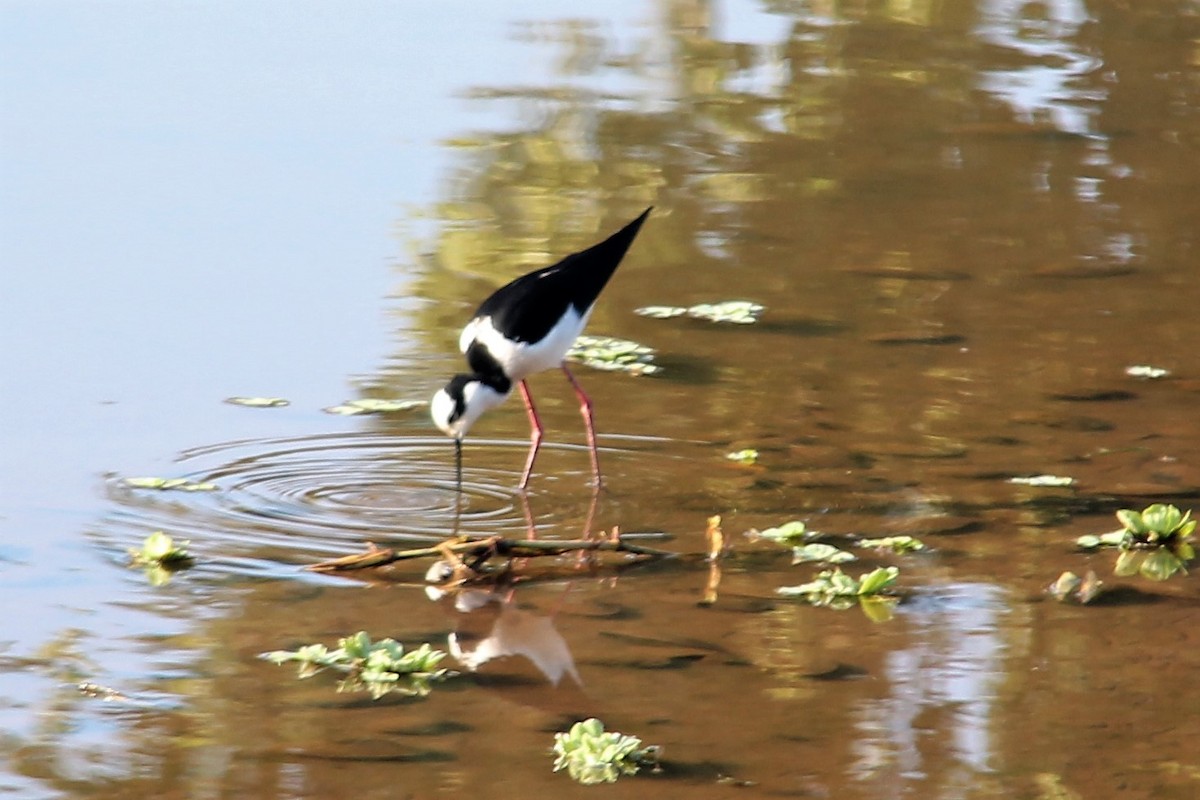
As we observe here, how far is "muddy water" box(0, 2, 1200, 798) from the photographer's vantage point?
493 centimetres

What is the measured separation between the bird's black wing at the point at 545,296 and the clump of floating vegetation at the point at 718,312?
94 centimetres

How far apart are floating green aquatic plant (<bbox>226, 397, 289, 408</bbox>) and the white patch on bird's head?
75 centimetres

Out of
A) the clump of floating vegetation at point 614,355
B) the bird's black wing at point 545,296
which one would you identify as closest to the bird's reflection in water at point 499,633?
the bird's black wing at point 545,296

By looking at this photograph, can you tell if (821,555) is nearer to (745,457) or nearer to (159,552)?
(745,457)

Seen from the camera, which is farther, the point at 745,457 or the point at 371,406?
the point at 371,406

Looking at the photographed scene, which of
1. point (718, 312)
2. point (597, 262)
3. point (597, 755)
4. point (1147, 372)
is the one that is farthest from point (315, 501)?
point (1147, 372)

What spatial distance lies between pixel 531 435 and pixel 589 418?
14.5 inches

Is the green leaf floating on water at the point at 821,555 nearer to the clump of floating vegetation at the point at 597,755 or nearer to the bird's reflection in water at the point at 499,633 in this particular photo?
the bird's reflection in water at the point at 499,633

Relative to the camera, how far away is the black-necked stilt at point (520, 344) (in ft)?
23.2

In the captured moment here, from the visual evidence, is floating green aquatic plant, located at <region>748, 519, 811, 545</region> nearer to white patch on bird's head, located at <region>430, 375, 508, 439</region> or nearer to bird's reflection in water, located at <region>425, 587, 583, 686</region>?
bird's reflection in water, located at <region>425, 587, 583, 686</region>

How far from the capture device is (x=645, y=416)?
Result: 7.67 m

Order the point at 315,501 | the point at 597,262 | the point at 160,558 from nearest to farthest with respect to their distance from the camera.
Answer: the point at 160,558
the point at 315,501
the point at 597,262

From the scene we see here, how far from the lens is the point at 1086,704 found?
513cm

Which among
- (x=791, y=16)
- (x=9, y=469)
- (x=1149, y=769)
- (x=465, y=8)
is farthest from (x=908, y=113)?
(x=1149, y=769)
